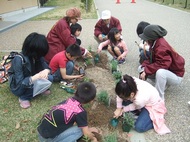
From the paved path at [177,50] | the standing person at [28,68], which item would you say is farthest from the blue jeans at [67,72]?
the paved path at [177,50]

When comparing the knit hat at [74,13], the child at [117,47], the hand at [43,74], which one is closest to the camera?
the hand at [43,74]

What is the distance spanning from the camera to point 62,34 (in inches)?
172

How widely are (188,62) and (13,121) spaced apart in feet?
12.5

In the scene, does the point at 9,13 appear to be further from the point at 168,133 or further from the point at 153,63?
the point at 168,133

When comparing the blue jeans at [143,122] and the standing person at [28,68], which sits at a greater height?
the standing person at [28,68]

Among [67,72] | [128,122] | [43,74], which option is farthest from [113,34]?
[128,122]

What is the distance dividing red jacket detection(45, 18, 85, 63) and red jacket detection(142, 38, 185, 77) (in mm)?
1701

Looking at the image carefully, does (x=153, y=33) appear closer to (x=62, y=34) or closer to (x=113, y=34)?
(x=113, y=34)

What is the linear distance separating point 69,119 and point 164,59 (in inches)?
67.9

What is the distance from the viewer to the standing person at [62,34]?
428 centimetres

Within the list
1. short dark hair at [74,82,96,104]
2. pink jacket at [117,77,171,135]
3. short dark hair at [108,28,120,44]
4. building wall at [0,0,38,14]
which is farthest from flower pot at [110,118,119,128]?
building wall at [0,0,38,14]

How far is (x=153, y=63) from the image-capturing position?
3365 mm

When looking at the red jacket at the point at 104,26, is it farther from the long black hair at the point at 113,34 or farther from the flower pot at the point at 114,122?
the flower pot at the point at 114,122

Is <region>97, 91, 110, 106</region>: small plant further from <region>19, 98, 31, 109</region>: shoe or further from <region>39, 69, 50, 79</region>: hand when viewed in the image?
<region>19, 98, 31, 109</region>: shoe
